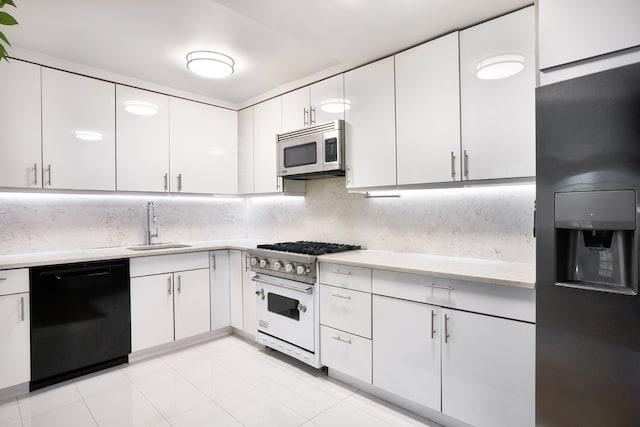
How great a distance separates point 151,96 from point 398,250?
2.67 metres

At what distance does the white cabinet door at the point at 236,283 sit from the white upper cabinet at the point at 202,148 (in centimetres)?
81

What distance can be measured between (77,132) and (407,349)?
9.96 ft

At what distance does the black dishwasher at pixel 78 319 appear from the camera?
2377 mm

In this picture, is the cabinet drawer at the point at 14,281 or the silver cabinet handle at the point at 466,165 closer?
the silver cabinet handle at the point at 466,165

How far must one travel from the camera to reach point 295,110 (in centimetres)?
314

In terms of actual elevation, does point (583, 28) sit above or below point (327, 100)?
below

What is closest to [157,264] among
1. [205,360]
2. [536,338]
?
[205,360]

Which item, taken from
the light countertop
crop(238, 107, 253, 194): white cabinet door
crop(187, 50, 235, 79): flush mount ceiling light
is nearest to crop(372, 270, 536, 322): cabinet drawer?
the light countertop

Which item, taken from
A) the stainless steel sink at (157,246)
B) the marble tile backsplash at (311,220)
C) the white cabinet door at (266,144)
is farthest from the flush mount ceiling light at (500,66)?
the stainless steel sink at (157,246)

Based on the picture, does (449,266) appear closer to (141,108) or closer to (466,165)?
(466,165)

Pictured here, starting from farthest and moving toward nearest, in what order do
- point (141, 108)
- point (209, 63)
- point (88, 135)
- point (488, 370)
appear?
point (141, 108) → point (88, 135) → point (209, 63) → point (488, 370)

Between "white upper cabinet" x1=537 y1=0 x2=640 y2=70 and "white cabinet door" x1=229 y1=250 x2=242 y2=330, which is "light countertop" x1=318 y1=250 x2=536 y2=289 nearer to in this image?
"white upper cabinet" x1=537 y1=0 x2=640 y2=70

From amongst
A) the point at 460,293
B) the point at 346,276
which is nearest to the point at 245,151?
the point at 346,276

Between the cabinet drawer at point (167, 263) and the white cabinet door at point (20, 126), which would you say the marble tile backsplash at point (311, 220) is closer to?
the white cabinet door at point (20, 126)
